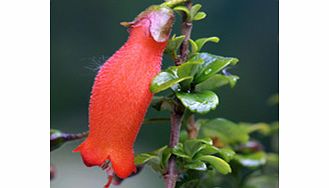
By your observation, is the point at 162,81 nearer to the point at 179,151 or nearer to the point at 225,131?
the point at 179,151

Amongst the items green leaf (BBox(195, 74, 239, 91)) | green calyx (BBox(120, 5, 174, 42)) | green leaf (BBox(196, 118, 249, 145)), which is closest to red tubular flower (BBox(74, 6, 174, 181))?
green calyx (BBox(120, 5, 174, 42))

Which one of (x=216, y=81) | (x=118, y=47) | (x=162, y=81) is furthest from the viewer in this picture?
(x=118, y=47)

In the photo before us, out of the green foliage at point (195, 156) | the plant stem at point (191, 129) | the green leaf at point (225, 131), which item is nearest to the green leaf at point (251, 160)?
the green leaf at point (225, 131)

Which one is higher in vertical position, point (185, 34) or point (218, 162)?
point (185, 34)

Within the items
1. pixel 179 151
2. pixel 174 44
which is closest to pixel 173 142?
pixel 179 151

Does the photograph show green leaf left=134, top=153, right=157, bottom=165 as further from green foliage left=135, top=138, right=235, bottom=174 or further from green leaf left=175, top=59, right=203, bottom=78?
green leaf left=175, top=59, right=203, bottom=78

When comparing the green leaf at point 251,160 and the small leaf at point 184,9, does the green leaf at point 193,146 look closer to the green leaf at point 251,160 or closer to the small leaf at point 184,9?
the small leaf at point 184,9

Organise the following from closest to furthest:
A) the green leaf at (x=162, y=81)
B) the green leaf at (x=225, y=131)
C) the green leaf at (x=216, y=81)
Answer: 1. the green leaf at (x=162, y=81)
2. the green leaf at (x=216, y=81)
3. the green leaf at (x=225, y=131)
